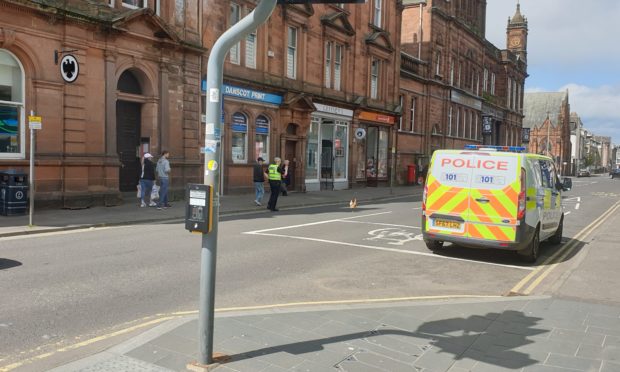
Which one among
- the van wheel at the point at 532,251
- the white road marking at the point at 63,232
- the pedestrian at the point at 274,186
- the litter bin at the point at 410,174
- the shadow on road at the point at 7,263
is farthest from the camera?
the litter bin at the point at 410,174

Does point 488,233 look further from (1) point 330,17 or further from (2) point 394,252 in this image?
(1) point 330,17

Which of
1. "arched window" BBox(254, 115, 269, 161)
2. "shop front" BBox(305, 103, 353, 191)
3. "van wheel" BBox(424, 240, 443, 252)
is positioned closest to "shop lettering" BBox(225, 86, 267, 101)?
"arched window" BBox(254, 115, 269, 161)

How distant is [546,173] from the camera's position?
36.7ft

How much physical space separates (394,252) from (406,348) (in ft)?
18.9

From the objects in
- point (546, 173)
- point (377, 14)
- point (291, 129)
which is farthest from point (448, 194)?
point (377, 14)

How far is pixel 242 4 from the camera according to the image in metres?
22.7

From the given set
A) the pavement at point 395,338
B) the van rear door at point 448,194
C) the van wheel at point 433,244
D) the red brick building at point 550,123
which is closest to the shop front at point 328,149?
the van wheel at point 433,244

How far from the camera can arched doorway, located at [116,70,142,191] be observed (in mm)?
18250

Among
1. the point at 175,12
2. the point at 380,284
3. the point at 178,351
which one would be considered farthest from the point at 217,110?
the point at 175,12

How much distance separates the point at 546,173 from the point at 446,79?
3355 centimetres

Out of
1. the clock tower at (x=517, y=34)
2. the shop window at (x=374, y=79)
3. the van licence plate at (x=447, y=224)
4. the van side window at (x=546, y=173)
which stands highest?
the clock tower at (x=517, y=34)

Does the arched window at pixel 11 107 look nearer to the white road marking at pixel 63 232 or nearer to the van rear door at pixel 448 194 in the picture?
the white road marking at pixel 63 232

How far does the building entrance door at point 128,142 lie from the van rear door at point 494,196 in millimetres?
12557

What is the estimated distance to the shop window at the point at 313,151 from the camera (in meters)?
27.6
